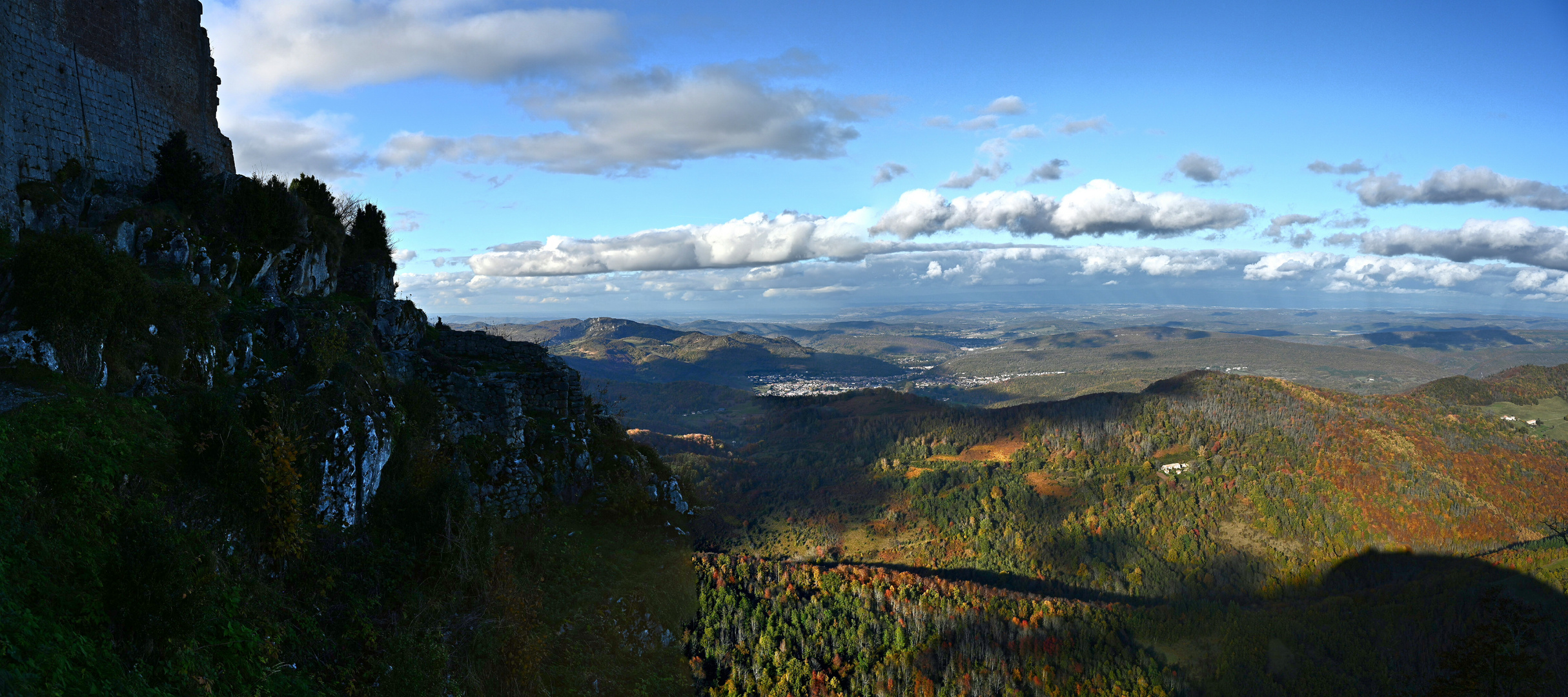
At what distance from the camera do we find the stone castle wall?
63.1 ft

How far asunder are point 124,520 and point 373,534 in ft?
21.2

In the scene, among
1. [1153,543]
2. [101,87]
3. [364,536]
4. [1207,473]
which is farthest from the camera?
[1207,473]

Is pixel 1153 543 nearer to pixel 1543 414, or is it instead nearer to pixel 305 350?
pixel 305 350

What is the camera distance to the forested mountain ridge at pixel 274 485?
9.79 m

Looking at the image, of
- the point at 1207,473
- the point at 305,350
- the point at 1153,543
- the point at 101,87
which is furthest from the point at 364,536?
the point at 1207,473

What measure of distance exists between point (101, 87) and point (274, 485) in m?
19.3

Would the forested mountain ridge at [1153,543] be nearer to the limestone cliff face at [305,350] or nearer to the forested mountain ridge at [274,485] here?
the limestone cliff face at [305,350]

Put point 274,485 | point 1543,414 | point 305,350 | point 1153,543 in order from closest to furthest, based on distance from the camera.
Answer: point 274,485
point 305,350
point 1153,543
point 1543,414

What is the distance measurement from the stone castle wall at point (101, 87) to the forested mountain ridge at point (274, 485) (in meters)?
0.85

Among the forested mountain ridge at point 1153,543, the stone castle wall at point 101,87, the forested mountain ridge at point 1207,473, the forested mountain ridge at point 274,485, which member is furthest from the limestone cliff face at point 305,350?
the forested mountain ridge at point 1207,473

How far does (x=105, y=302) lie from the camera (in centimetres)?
1465

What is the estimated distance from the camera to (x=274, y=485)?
13922 mm

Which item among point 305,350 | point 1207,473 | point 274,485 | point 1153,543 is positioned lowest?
point 1153,543

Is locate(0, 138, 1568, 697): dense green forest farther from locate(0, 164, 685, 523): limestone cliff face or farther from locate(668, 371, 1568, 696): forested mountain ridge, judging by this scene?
locate(668, 371, 1568, 696): forested mountain ridge
